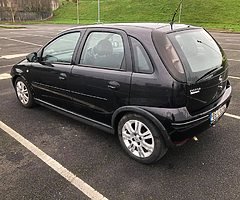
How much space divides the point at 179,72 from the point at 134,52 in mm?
596

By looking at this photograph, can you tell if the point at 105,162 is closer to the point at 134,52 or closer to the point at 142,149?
the point at 142,149

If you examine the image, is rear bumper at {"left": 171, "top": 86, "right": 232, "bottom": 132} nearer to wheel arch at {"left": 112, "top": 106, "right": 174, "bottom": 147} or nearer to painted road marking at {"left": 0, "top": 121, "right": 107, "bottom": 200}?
wheel arch at {"left": 112, "top": 106, "right": 174, "bottom": 147}

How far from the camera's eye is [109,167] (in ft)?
9.86

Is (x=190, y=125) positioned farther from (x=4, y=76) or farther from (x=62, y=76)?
(x=4, y=76)

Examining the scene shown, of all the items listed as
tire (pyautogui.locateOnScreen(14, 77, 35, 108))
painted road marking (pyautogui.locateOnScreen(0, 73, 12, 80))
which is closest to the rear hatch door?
tire (pyautogui.locateOnScreen(14, 77, 35, 108))

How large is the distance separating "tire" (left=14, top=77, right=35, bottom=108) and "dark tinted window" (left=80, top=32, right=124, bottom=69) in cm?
164

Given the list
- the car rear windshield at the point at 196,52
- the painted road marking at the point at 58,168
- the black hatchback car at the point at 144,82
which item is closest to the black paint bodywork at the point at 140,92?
the black hatchback car at the point at 144,82

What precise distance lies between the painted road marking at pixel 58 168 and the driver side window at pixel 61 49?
1.28 m

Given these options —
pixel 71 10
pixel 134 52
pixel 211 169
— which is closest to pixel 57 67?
pixel 134 52

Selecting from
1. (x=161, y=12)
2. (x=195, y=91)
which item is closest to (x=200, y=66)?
(x=195, y=91)

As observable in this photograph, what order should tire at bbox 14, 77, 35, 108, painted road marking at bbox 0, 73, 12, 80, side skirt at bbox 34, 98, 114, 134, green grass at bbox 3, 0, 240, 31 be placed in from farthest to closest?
1. green grass at bbox 3, 0, 240, 31
2. painted road marking at bbox 0, 73, 12, 80
3. tire at bbox 14, 77, 35, 108
4. side skirt at bbox 34, 98, 114, 134

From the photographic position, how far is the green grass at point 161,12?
31.1 metres

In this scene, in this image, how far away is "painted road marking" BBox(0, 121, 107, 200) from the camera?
8.47 feet

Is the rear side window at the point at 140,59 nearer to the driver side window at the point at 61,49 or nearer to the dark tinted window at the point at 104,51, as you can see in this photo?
the dark tinted window at the point at 104,51
